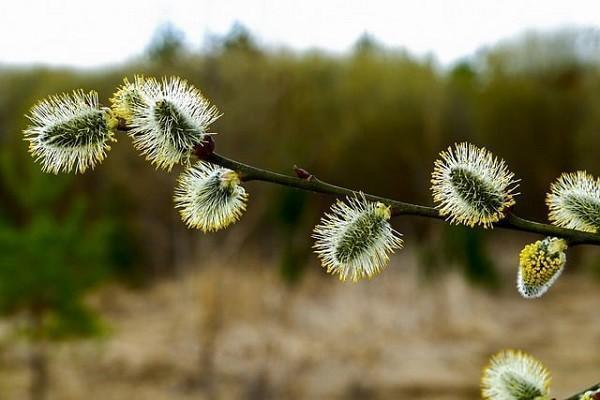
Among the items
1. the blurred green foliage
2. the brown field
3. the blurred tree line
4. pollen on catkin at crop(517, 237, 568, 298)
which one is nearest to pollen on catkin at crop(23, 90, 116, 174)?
pollen on catkin at crop(517, 237, 568, 298)

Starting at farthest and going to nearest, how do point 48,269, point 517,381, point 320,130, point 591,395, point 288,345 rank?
point 320,130 < point 288,345 < point 48,269 < point 517,381 < point 591,395

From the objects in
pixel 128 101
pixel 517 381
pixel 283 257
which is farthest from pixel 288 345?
pixel 128 101

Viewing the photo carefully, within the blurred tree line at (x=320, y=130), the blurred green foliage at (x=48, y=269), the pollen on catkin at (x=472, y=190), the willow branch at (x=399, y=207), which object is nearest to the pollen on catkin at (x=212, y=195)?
the willow branch at (x=399, y=207)

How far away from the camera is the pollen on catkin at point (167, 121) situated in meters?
0.60

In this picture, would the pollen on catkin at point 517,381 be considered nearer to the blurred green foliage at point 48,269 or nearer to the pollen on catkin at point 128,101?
the pollen on catkin at point 128,101

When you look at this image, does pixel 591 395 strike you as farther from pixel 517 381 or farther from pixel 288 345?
pixel 288 345

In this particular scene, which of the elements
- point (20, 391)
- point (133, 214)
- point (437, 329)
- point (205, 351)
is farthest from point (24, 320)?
point (437, 329)

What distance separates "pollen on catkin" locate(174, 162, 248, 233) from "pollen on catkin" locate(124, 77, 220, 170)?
0.12ft

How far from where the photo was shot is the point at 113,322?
8602mm

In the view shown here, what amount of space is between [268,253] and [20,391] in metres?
2.57

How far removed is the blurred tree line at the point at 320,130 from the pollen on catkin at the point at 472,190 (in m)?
5.86

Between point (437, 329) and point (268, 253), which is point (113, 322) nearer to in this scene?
point (268, 253)

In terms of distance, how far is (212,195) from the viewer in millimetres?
658

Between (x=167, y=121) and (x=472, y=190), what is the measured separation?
0.22 meters
